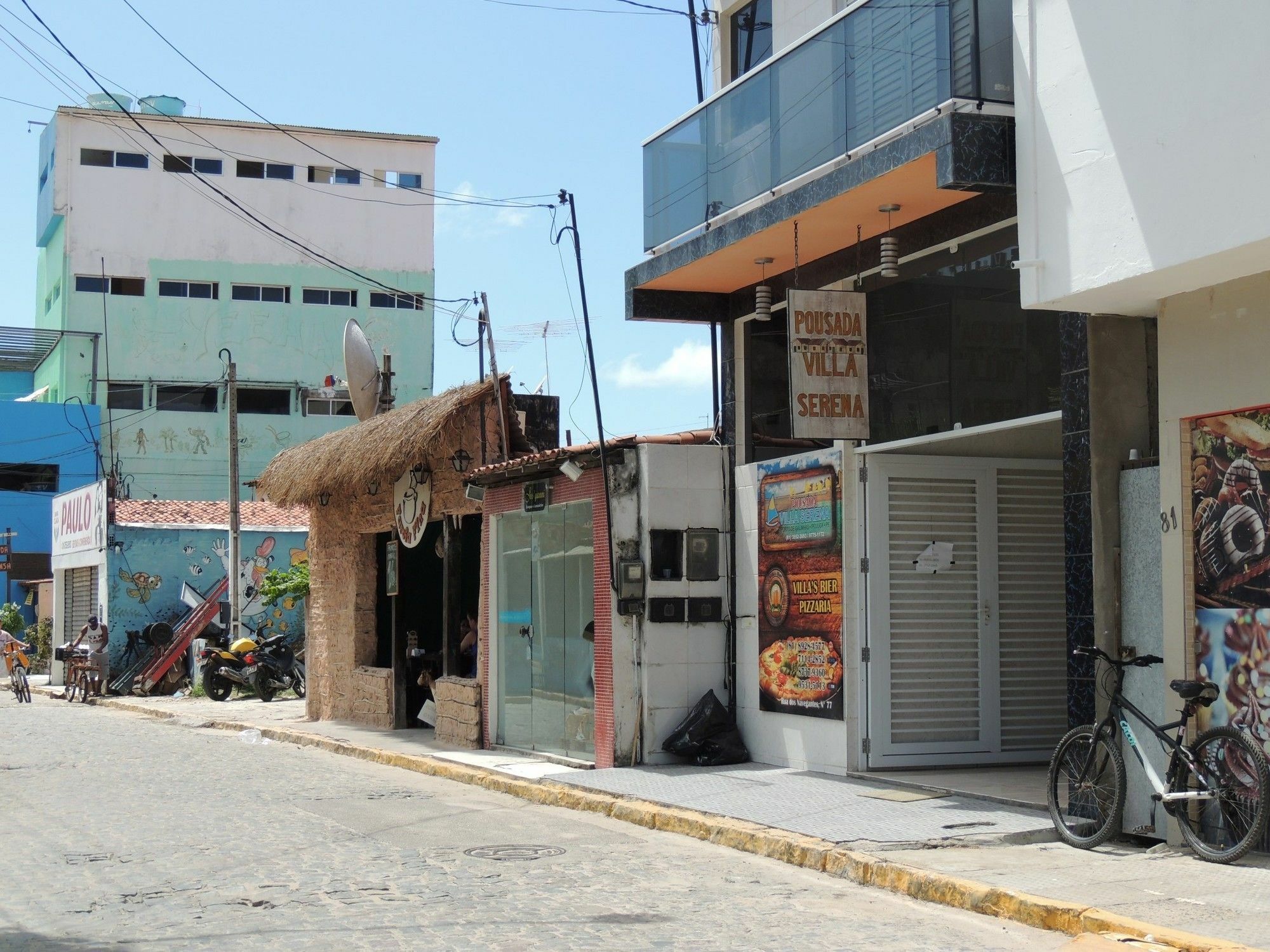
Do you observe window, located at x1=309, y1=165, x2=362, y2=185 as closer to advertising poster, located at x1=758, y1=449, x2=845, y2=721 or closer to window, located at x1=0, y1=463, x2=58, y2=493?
window, located at x1=0, y1=463, x2=58, y2=493

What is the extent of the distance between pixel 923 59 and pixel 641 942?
272 inches

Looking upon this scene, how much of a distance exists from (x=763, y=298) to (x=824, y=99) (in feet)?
8.14

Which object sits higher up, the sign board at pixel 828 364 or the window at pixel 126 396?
the window at pixel 126 396

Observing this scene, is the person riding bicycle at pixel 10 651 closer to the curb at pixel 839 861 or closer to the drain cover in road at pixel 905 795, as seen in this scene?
the curb at pixel 839 861

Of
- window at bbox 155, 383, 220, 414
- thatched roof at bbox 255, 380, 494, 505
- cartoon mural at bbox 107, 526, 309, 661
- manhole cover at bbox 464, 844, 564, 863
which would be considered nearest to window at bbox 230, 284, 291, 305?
window at bbox 155, 383, 220, 414

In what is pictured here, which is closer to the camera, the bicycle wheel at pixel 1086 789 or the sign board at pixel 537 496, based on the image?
the bicycle wheel at pixel 1086 789

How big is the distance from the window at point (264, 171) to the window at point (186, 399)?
342 inches

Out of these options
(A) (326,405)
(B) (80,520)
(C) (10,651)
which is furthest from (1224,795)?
(A) (326,405)

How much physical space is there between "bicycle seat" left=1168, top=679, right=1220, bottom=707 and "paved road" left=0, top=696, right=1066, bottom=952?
6.41 feet

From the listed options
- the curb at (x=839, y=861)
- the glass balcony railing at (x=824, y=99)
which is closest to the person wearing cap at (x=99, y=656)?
the curb at (x=839, y=861)

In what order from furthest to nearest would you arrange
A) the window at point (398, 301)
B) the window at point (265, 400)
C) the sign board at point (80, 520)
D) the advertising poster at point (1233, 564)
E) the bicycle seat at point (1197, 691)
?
1. the window at point (398, 301)
2. the window at point (265, 400)
3. the sign board at point (80, 520)
4. the advertising poster at point (1233, 564)
5. the bicycle seat at point (1197, 691)

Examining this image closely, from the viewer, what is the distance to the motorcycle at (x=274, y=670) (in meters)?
28.4

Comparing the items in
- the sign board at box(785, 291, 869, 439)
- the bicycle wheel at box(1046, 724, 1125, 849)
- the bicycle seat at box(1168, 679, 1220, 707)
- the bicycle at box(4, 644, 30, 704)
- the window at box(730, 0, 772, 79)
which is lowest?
the bicycle at box(4, 644, 30, 704)

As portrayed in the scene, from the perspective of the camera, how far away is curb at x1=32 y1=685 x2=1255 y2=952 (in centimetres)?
705
